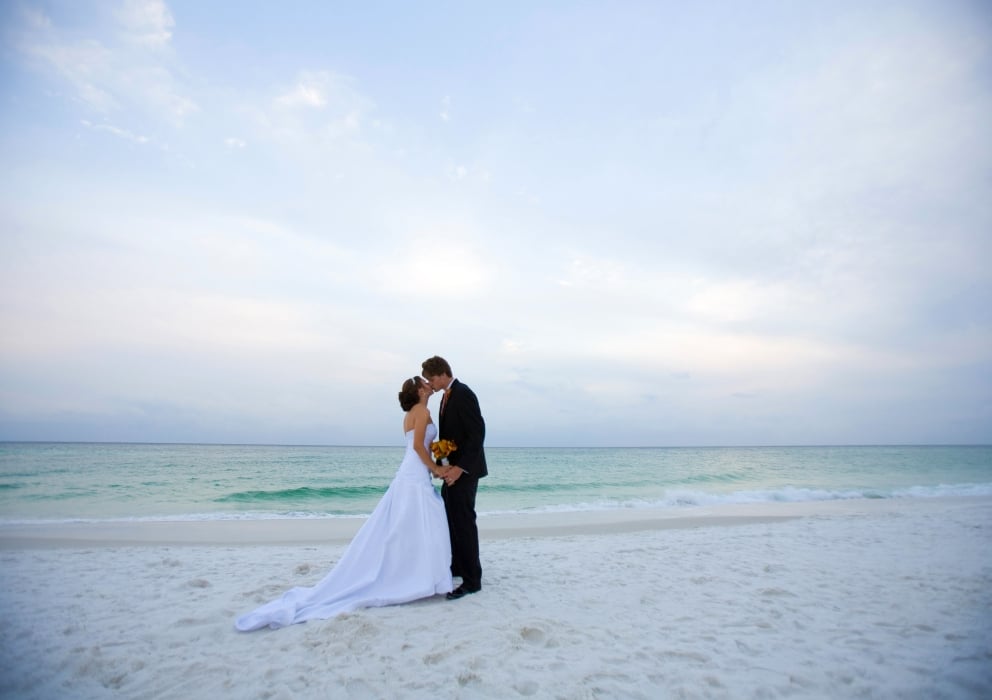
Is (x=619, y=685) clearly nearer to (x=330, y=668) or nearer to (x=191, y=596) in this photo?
(x=330, y=668)

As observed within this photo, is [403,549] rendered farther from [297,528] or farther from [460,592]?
[297,528]

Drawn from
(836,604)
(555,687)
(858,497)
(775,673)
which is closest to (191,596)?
(555,687)

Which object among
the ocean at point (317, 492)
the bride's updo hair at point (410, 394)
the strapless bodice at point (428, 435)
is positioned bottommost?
the ocean at point (317, 492)

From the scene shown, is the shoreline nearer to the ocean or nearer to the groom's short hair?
the ocean

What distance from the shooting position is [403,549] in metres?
5.34

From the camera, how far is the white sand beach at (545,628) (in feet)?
11.5

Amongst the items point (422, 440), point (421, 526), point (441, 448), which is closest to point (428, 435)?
point (422, 440)

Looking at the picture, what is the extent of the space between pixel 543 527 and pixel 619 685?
8.61 metres

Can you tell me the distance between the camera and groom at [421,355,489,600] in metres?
5.60

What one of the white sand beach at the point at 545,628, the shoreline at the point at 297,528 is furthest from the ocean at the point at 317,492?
the white sand beach at the point at 545,628

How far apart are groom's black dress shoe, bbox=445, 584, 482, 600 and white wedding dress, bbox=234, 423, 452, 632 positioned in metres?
0.09

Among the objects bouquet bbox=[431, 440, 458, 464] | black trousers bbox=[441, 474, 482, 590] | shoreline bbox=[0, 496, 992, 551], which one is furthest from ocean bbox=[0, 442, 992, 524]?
bouquet bbox=[431, 440, 458, 464]

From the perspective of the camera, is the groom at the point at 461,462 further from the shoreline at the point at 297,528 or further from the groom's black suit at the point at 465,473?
the shoreline at the point at 297,528

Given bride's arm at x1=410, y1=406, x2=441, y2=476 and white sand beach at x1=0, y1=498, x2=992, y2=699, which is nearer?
white sand beach at x1=0, y1=498, x2=992, y2=699
